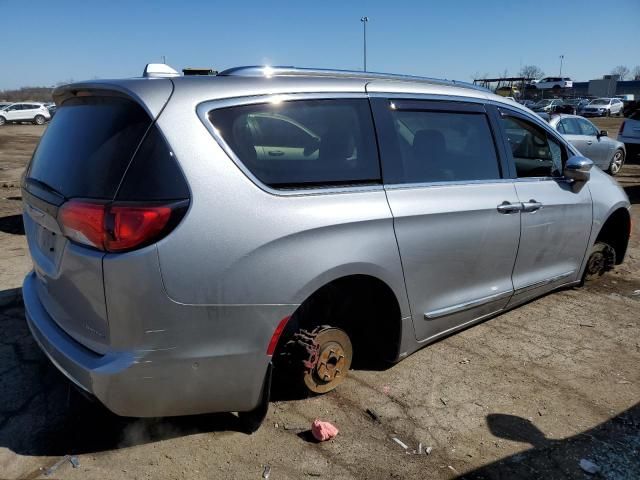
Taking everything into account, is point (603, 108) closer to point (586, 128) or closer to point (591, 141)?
point (586, 128)

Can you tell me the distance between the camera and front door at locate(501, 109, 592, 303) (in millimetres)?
3666

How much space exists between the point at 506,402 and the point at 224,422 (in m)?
1.60

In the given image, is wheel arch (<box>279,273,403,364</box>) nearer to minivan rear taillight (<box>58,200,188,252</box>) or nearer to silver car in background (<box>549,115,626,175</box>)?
minivan rear taillight (<box>58,200,188,252</box>)

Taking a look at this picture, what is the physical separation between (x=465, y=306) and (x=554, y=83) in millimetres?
75416

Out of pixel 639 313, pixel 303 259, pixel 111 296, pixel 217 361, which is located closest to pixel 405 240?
pixel 303 259

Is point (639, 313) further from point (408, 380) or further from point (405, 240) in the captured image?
point (405, 240)

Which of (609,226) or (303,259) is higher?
(303,259)

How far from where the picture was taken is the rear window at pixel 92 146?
2.17m

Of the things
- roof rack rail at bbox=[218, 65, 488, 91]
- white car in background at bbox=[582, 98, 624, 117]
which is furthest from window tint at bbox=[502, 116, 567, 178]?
white car in background at bbox=[582, 98, 624, 117]

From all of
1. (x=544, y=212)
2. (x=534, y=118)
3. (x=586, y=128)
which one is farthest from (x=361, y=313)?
(x=586, y=128)

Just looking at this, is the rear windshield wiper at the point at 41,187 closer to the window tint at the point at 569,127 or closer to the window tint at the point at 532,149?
the window tint at the point at 532,149

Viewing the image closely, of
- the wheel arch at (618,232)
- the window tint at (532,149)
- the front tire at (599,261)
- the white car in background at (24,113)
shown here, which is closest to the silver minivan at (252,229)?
the window tint at (532,149)

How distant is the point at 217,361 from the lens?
7.44 ft

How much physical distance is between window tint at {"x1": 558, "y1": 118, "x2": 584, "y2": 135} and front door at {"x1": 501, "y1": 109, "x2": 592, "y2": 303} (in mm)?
8174
